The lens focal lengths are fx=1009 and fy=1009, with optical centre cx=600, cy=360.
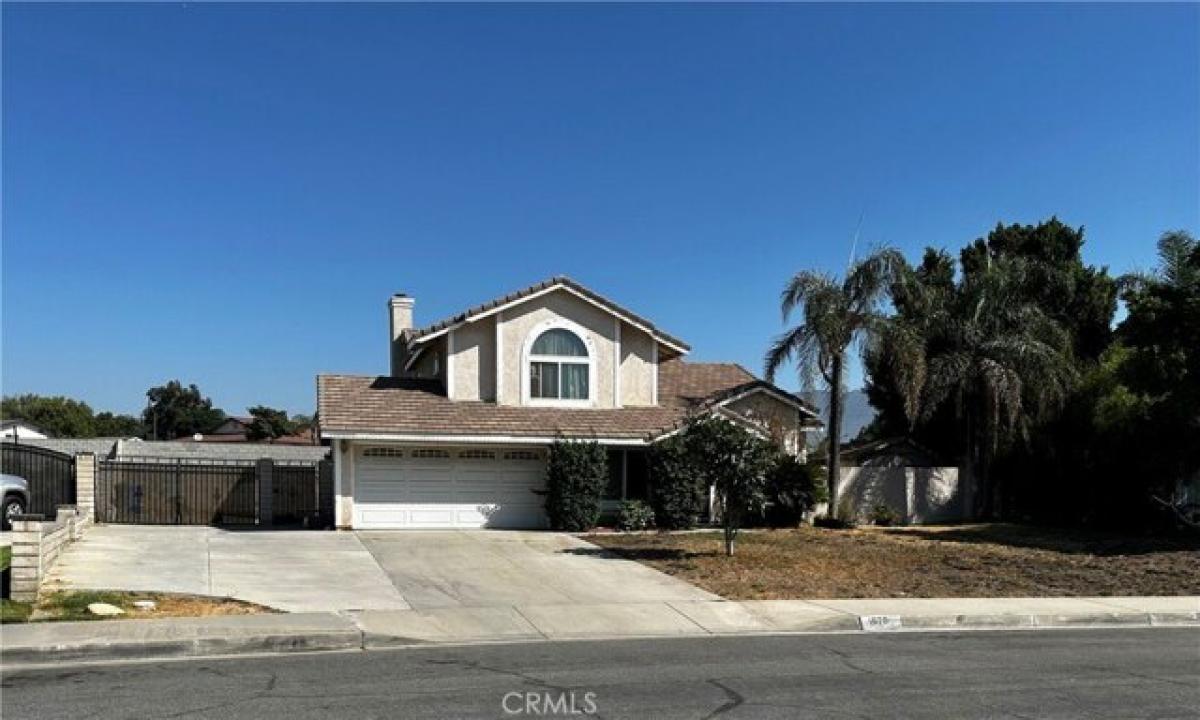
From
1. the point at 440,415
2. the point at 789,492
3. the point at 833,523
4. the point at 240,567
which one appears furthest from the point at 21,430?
the point at 833,523

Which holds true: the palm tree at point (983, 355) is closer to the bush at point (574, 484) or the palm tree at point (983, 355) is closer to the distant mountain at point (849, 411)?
the distant mountain at point (849, 411)

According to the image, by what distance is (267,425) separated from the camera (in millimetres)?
96000

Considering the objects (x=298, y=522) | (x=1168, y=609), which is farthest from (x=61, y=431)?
(x=1168, y=609)

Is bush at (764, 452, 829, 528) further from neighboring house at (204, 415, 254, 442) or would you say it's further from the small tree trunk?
neighboring house at (204, 415, 254, 442)

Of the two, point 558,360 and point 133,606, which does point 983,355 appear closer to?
point 558,360

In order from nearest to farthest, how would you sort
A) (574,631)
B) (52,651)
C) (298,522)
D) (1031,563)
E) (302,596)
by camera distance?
1. (52,651)
2. (574,631)
3. (302,596)
4. (1031,563)
5. (298,522)

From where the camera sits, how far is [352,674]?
930 cm

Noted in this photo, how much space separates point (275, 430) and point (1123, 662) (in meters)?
94.4

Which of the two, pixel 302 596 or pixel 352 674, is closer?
pixel 352 674

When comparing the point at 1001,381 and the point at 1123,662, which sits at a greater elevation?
the point at 1001,381

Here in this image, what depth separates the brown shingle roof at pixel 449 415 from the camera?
952 inches

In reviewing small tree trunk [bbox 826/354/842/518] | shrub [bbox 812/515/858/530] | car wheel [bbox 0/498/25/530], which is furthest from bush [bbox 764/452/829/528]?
car wheel [bbox 0/498/25/530]

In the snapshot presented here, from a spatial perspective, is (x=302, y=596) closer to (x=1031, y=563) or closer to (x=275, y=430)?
(x=1031, y=563)

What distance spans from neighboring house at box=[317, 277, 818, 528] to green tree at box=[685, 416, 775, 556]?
536 cm
